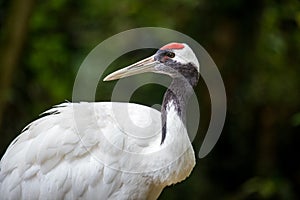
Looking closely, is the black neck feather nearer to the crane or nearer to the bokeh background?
the crane

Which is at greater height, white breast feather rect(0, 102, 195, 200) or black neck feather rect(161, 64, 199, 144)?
black neck feather rect(161, 64, 199, 144)

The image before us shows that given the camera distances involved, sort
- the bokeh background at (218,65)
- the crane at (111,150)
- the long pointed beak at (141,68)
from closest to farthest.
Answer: the crane at (111,150), the long pointed beak at (141,68), the bokeh background at (218,65)

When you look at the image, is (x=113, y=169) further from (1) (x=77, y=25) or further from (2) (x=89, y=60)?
(1) (x=77, y=25)

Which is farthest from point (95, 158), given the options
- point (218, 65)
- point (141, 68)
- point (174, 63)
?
point (218, 65)

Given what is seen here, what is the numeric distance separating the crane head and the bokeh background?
2762 millimetres

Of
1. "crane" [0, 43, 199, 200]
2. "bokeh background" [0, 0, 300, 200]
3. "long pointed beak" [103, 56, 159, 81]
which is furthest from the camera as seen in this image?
"bokeh background" [0, 0, 300, 200]

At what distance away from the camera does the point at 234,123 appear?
8102 millimetres

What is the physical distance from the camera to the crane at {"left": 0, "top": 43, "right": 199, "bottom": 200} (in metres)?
3.87

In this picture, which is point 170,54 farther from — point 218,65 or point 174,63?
point 218,65

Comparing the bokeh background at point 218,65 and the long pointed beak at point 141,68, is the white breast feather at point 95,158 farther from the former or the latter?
the bokeh background at point 218,65

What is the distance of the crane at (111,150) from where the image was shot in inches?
152

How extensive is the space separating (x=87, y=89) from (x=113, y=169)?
5.93 feet

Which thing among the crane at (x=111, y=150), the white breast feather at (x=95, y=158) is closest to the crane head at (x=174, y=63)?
the crane at (x=111, y=150)

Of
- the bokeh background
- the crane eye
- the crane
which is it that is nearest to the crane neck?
the crane
